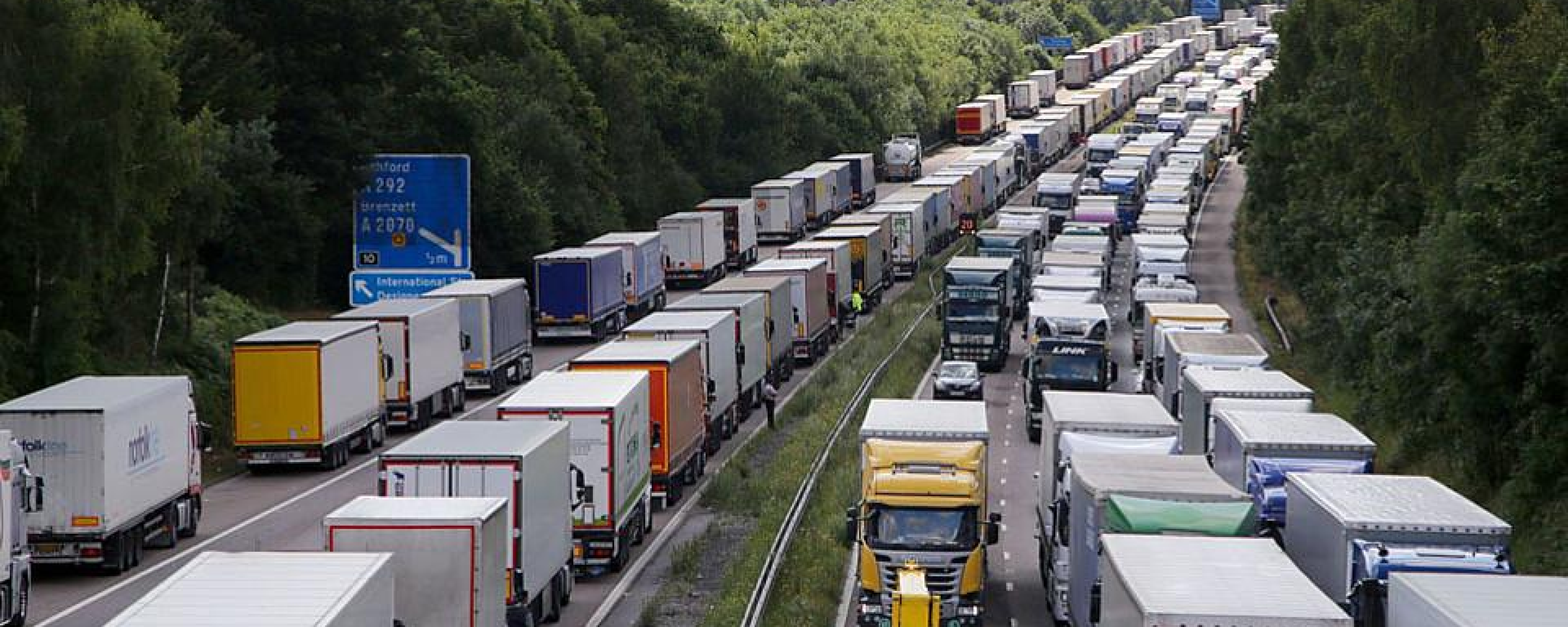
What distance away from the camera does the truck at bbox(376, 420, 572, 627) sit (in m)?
29.9

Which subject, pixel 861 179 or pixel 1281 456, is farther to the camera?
pixel 861 179

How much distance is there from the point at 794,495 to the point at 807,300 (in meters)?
23.8

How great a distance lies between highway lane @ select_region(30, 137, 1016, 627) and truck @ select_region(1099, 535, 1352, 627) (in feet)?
38.2

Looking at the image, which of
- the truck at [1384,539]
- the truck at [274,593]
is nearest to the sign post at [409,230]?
the truck at [1384,539]

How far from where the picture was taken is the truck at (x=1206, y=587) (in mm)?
20484

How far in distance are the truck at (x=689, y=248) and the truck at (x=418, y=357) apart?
3024cm

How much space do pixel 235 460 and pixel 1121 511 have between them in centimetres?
2691

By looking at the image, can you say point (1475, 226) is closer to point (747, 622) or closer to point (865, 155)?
point (747, 622)

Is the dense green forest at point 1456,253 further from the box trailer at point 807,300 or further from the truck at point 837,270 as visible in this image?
the truck at point 837,270

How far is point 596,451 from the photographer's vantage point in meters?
36.0

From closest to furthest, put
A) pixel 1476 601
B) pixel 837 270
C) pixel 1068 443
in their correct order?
1. pixel 1476 601
2. pixel 1068 443
3. pixel 837 270

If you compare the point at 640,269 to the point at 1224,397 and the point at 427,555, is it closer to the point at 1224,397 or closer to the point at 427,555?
the point at 1224,397

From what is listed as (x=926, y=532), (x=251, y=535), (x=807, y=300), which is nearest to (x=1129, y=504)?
(x=926, y=532)

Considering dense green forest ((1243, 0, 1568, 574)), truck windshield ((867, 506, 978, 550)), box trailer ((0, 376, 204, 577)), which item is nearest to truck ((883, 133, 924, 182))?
dense green forest ((1243, 0, 1568, 574))
